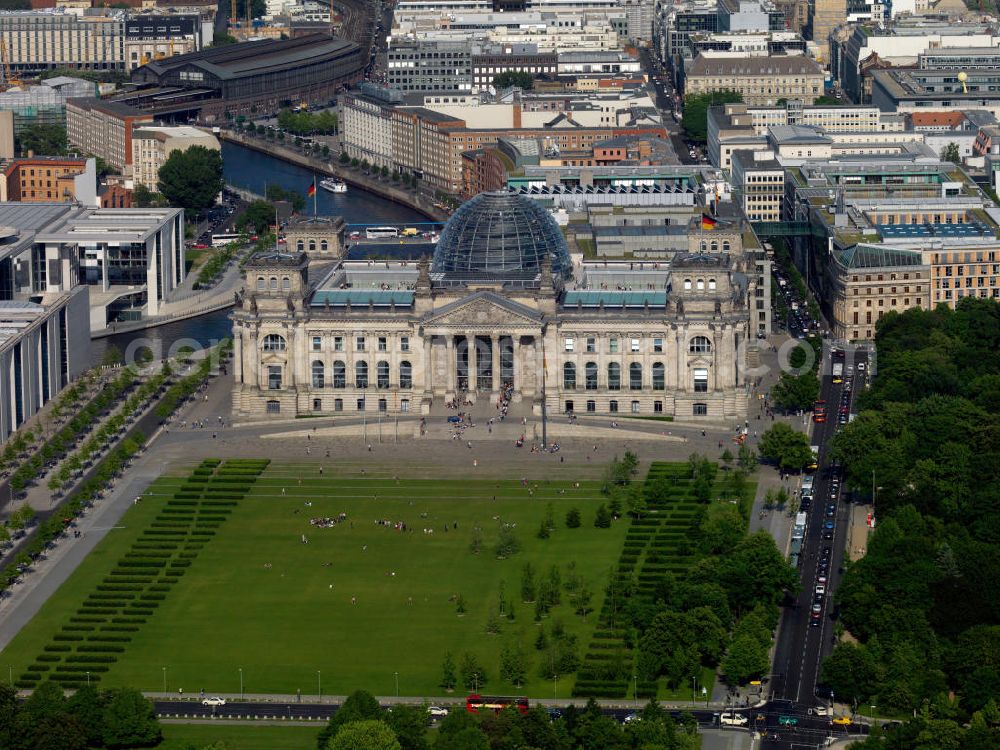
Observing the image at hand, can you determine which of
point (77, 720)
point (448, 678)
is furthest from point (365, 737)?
point (77, 720)

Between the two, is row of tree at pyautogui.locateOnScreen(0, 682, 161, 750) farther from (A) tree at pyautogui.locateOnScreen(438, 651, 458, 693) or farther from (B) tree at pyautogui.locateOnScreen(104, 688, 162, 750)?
(A) tree at pyautogui.locateOnScreen(438, 651, 458, 693)

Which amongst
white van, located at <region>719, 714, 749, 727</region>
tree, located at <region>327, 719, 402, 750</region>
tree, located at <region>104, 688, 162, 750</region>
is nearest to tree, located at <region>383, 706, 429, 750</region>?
tree, located at <region>327, 719, 402, 750</region>

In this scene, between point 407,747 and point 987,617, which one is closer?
point 407,747

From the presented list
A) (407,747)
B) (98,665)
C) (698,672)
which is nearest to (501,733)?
(407,747)

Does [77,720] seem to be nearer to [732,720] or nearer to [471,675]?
[471,675]

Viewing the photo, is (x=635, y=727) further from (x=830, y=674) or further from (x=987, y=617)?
(x=987, y=617)

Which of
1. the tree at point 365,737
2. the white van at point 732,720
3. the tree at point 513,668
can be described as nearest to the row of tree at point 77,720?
the tree at point 365,737
